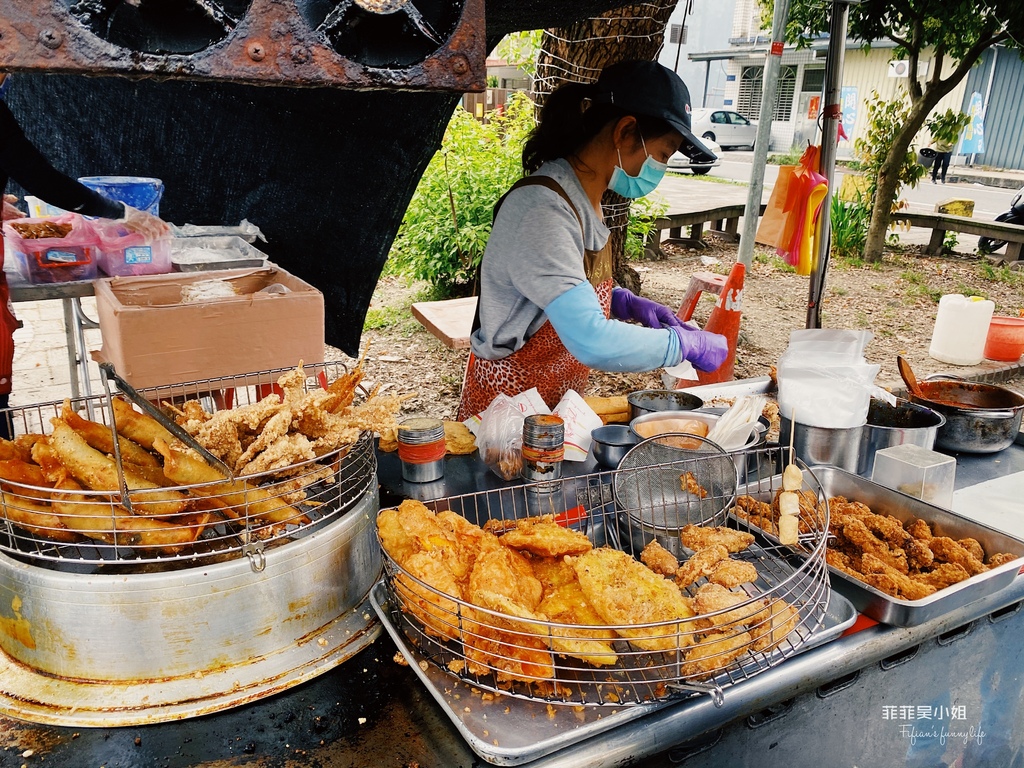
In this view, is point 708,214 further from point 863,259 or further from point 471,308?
point 471,308

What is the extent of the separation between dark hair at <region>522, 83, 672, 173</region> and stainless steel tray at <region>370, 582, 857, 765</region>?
7.34ft

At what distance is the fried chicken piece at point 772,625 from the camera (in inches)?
55.8

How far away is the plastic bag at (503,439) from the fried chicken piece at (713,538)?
2.35 ft

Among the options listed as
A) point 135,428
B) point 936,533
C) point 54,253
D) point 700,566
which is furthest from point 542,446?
point 54,253

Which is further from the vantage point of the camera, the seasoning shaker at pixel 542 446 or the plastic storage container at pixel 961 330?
the plastic storage container at pixel 961 330

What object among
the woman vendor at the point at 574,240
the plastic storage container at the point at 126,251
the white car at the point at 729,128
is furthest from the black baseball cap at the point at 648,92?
the white car at the point at 729,128

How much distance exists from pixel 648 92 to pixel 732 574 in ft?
6.36

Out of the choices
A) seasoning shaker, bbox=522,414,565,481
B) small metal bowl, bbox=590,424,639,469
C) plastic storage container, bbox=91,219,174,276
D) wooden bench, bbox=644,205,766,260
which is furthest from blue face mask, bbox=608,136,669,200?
wooden bench, bbox=644,205,766,260

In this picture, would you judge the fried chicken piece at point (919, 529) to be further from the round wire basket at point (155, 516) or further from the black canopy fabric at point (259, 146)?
the black canopy fabric at point (259, 146)

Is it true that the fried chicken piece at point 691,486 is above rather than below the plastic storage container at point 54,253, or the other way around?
below

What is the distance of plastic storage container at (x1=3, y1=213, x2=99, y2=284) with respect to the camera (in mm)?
3592

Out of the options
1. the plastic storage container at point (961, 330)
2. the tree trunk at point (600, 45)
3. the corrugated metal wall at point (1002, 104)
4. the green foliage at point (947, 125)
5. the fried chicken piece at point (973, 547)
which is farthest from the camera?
the corrugated metal wall at point (1002, 104)

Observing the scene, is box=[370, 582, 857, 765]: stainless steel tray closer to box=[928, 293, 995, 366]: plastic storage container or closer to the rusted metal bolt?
the rusted metal bolt

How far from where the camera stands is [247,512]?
1378mm
